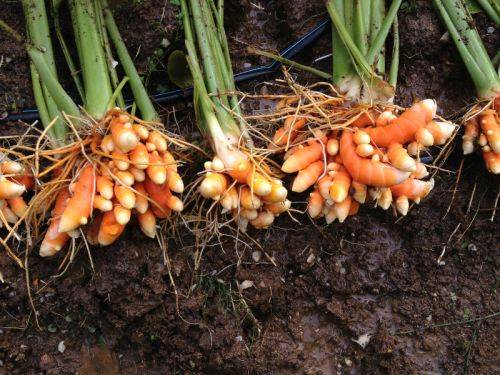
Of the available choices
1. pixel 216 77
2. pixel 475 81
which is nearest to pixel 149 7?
pixel 216 77

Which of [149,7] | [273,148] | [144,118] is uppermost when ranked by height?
[149,7]

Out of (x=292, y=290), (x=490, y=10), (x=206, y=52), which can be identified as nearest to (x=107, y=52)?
(x=206, y=52)

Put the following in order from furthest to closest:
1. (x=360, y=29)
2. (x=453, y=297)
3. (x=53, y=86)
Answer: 1. (x=453, y=297)
2. (x=360, y=29)
3. (x=53, y=86)

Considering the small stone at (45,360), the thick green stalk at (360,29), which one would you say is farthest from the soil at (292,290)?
the thick green stalk at (360,29)

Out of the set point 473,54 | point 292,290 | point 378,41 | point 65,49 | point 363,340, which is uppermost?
point 65,49

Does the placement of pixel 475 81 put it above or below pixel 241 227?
above

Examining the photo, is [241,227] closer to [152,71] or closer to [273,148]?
[273,148]

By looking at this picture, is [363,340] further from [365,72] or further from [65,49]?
[65,49]
